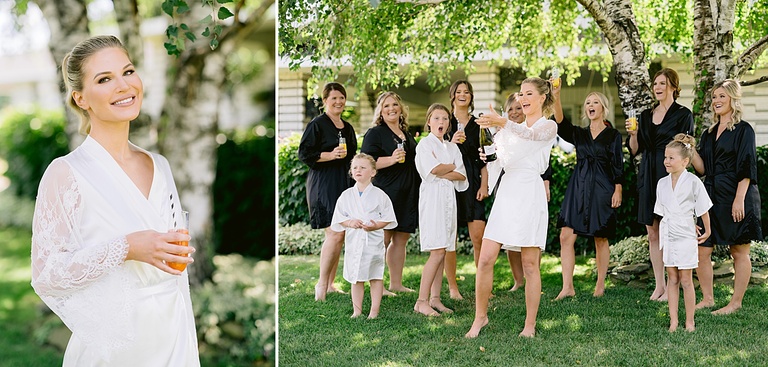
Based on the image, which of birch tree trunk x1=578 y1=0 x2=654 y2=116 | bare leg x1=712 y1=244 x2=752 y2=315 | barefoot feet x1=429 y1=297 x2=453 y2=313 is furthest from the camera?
birch tree trunk x1=578 y1=0 x2=654 y2=116

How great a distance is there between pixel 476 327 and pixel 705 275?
156cm

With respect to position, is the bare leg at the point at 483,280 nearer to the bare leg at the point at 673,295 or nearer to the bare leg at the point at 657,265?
the bare leg at the point at 673,295

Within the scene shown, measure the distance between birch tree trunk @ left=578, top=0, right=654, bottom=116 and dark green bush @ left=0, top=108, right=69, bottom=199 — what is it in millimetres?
6173

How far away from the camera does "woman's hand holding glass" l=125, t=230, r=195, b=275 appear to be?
1.97m

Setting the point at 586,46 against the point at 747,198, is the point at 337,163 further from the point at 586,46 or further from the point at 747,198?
the point at 586,46

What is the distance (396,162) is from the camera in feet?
14.8

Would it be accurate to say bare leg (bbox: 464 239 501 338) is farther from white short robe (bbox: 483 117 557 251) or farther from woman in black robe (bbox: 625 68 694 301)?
woman in black robe (bbox: 625 68 694 301)

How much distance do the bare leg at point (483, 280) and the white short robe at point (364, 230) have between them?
606 mm

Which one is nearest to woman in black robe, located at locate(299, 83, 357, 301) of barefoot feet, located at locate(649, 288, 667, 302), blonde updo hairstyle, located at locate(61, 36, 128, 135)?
barefoot feet, located at locate(649, 288, 667, 302)

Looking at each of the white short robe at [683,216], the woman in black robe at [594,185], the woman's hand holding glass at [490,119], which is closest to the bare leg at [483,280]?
the woman's hand holding glass at [490,119]

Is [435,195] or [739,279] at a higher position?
[435,195]

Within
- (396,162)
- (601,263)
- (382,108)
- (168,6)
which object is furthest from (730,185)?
(168,6)

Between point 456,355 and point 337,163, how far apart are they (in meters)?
1.67

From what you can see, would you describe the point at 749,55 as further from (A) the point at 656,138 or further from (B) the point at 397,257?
(B) the point at 397,257
